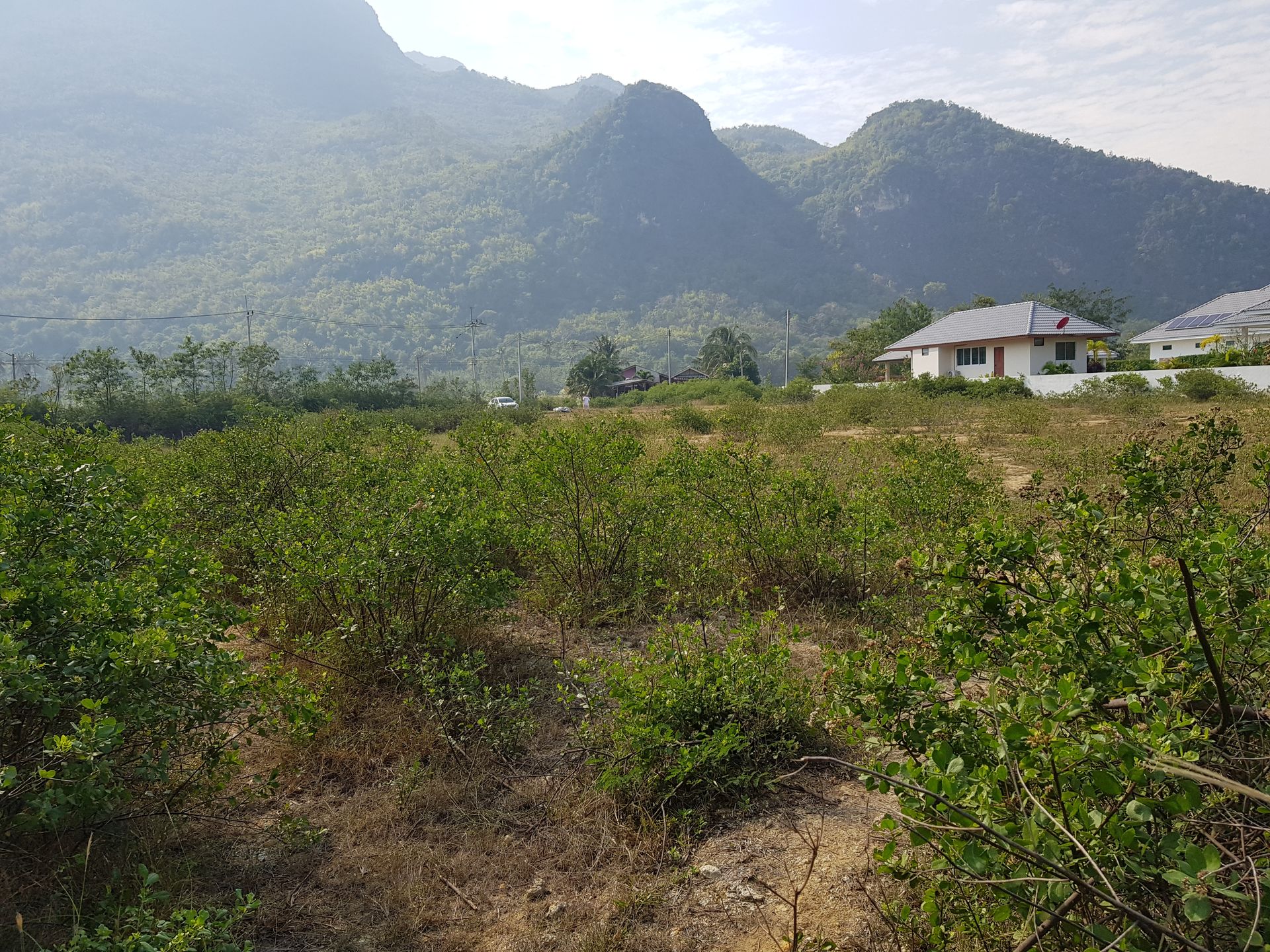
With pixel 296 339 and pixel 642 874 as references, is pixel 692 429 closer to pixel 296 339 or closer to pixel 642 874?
pixel 642 874

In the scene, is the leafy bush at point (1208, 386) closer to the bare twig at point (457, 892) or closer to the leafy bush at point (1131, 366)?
the leafy bush at point (1131, 366)

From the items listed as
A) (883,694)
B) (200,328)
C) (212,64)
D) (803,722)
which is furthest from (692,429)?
(212,64)

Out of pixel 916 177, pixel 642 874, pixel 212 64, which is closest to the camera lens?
pixel 642 874

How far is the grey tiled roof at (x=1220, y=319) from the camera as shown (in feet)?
115

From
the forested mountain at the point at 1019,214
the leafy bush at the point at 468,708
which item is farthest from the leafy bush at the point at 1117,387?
the forested mountain at the point at 1019,214

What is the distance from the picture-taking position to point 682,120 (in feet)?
559

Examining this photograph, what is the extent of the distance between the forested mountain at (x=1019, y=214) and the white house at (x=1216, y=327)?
259 ft

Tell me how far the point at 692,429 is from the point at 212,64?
8547 inches

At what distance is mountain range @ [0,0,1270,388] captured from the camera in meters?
105

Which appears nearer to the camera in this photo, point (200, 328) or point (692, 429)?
point (692, 429)

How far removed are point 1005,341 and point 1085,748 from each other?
119ft

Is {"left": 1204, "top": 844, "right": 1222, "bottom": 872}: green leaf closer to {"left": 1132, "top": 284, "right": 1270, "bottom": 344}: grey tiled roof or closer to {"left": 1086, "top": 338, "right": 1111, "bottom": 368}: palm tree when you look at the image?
{"left": 1086, "top": 338, "right": 1111, "bottom": 368}: palm tree

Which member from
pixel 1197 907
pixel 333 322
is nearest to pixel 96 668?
pixel 1197 907

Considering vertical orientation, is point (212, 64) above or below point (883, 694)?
above
